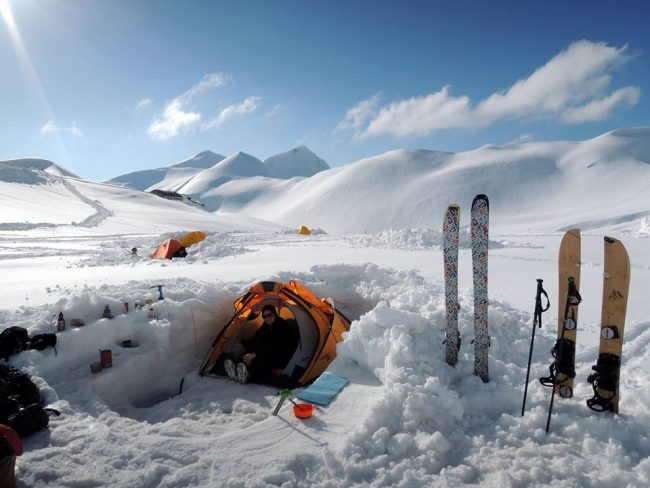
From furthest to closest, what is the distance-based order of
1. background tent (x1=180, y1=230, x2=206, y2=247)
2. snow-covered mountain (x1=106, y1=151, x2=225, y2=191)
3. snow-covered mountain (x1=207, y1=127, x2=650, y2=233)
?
snow-covered mountain (x1=106, y1=151, x2=225, y2=191) < snow-covered mountain (x1=207, y1=127, x2=650, y2=233) < background tent (x1=180, y1=230, x2=206, y2=247)

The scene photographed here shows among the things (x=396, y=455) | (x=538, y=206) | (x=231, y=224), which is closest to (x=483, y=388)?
(x=396, y=455)

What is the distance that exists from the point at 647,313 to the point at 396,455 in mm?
4751

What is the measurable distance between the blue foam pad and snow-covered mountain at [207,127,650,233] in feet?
141

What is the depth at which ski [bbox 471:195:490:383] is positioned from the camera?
4.49 m

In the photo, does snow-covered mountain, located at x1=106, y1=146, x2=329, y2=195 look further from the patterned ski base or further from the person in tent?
the patterned ski base

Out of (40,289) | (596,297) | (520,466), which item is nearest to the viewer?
(520,466)

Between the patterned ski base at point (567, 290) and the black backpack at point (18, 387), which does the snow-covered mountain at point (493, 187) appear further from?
the black backpack at point (18, 387)

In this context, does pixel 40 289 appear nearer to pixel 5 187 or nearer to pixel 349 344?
pixel 349 344

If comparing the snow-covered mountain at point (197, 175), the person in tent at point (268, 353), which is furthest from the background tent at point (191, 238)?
the snow-covered mountain at point (197, 175)

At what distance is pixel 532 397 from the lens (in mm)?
3961

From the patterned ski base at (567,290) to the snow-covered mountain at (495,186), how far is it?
42.1 meters

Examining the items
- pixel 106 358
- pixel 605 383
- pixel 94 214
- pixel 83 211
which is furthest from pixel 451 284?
pixel 83 211

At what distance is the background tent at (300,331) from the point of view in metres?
6.24

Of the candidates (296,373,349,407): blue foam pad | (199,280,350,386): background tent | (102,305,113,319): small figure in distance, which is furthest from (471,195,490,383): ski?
(102,305,113,319): small figure in distance
